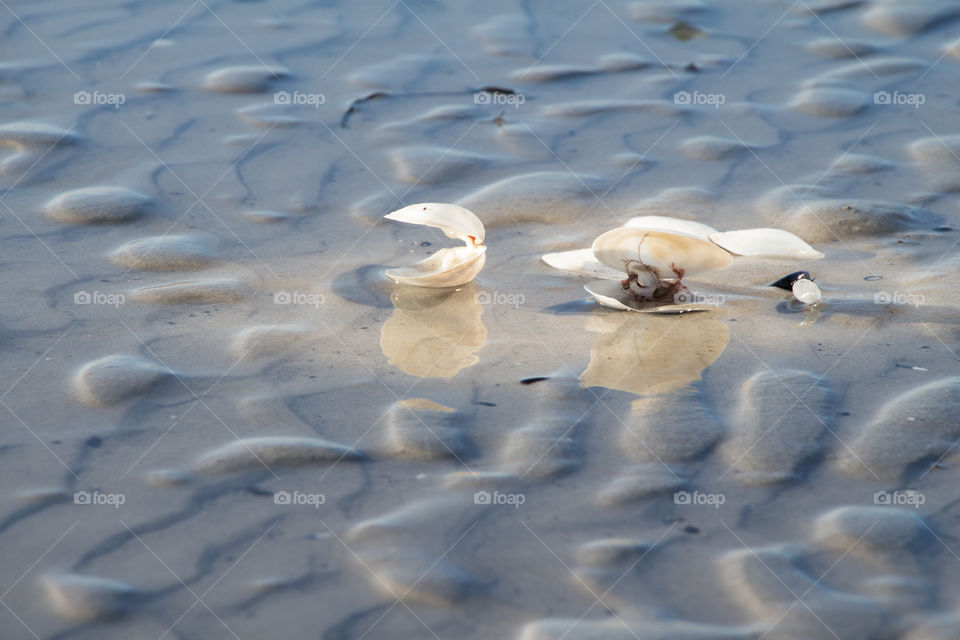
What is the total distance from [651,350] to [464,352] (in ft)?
1.82

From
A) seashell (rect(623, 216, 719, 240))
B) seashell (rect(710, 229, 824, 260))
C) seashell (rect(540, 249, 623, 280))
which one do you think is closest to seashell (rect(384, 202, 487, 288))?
seashell (rect(540, 249, 623, 280))

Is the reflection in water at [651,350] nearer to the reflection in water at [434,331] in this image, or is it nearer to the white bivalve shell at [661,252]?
the white bivalve shell at [661,252]

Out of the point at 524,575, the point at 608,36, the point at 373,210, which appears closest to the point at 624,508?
the point at 524,575

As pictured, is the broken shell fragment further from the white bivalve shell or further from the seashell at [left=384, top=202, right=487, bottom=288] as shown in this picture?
the seashell at [left=384, top=202, right=487, bottom=288]

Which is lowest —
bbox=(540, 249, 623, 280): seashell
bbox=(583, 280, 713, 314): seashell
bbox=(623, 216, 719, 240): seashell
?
bbox=(583, 280, 713, 314): seashell

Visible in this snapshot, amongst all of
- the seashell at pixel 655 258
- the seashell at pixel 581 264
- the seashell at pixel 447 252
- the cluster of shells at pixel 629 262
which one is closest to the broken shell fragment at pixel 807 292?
the cluster of shells at pixel 629 262

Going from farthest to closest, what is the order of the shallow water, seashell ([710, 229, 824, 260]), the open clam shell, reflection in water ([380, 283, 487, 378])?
seashell ([710, 229, 824, 260])
the open clam shell
reflection in water ([380, 283, 487, 378])
the shallow water

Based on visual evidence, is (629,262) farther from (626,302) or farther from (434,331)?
(434,331)

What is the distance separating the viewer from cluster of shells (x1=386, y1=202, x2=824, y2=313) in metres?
3.06

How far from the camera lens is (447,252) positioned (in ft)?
10.8

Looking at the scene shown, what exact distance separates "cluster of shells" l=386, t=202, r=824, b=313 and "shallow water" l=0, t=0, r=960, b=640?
8 centimetres

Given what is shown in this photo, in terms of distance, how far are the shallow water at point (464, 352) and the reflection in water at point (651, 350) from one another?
0.01 meters

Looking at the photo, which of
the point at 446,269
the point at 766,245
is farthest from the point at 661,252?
the point at 446,269

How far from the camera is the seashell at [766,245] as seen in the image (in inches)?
135
